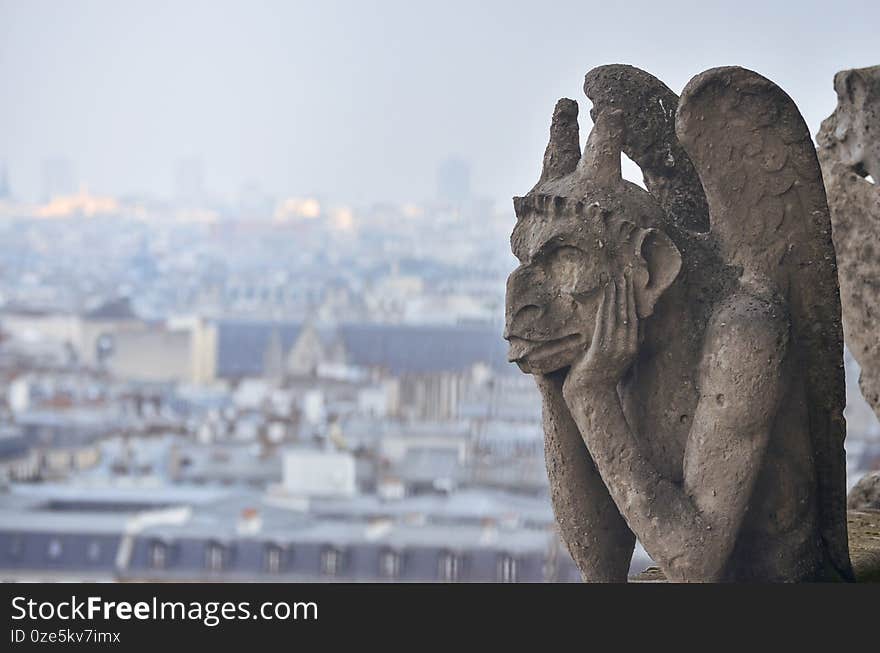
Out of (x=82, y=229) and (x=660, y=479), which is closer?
(x=660, y=479)

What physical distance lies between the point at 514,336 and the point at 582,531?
1.77 feet

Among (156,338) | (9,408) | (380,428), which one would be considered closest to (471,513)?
(380,428)

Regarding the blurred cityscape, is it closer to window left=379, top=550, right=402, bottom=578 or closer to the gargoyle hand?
window left=379, top=550, right=402, bottom=578

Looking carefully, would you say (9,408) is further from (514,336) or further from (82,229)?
(514,336)

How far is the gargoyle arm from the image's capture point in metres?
3.28

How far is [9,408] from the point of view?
35.4 m

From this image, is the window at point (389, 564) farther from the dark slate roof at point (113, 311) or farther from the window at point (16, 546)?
the dark slate roof at point (113, 311)

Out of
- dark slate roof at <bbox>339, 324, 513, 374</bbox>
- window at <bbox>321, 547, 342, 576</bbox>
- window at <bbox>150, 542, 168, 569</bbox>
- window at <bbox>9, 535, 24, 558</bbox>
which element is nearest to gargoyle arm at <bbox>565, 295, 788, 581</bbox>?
window at <bbox>321, 547, 342, 576</bbox>

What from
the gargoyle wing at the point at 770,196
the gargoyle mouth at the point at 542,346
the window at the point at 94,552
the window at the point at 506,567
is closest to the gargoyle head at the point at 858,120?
the gargoyle wing at the point at 770,196

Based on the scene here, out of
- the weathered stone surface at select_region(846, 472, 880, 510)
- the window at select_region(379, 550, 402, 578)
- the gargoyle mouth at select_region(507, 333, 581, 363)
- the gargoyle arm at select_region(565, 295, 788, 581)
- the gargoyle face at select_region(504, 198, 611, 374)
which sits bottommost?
the window at select_region(379, 550, 402, 578)

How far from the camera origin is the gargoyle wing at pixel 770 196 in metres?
3.35

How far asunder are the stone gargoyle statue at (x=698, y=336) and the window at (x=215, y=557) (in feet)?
58.0

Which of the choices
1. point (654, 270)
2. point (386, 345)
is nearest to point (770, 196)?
point (654, 270)

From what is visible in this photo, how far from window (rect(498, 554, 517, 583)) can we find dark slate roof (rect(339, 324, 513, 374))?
208 inches
